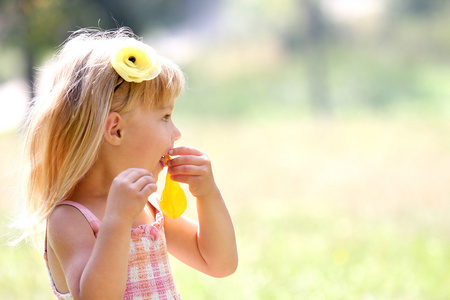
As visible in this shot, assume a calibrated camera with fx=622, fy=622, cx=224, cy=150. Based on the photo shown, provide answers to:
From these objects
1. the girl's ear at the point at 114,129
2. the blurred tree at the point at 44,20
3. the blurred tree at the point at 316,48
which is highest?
the blurred tree at the point at 316,48

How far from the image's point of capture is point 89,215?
151cm

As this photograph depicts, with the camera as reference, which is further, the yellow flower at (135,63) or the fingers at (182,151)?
the fingers at (182,151)

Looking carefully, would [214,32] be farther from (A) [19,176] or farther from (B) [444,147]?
(A) [19,176]

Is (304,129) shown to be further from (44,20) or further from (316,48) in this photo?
(316,48)

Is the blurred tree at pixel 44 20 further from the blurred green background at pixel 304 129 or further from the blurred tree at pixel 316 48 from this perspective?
the blurred tree at pixel 316 48

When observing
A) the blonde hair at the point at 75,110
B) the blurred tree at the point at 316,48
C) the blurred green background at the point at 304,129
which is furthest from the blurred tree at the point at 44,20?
the blurred tree at the point at 316,48

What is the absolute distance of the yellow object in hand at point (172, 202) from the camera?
164cm

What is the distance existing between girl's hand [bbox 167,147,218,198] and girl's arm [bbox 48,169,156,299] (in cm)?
16

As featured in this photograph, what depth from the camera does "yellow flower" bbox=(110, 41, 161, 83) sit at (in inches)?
58.8

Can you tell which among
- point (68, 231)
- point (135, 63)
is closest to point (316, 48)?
point (135, 63)

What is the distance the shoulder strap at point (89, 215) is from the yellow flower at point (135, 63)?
1.09 feet

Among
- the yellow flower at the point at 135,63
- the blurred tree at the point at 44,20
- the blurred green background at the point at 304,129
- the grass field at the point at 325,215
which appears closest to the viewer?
the yellow flower at the point at 135,63

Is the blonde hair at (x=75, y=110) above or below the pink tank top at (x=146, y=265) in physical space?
above

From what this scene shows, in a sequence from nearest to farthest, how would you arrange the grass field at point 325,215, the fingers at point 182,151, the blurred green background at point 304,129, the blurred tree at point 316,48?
the fingers at point 182,151
the grass field at point 325,215
the blurred green background at point 304,129
the blurred tree at point 316,48
